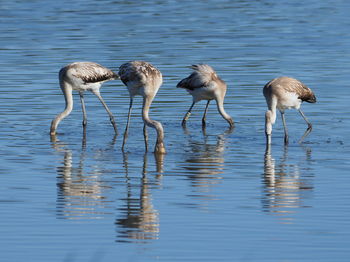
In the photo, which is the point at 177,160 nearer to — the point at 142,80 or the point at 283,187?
the point at 142,80

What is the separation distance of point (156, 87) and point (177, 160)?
194 cm

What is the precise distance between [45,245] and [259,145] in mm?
6024

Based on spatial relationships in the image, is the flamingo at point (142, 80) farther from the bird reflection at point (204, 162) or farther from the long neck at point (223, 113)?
the long neck at point (223, 113)

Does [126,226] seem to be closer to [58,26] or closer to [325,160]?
[325,160]

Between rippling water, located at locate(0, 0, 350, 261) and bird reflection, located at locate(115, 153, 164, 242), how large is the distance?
0.02 meters

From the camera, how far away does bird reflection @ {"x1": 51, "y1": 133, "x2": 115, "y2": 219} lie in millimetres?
10469

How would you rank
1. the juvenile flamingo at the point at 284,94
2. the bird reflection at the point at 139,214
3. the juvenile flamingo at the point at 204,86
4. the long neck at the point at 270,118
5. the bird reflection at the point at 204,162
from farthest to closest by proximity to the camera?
the juvenile flamingo at the point at 204,86
the juvenile flamingo at the point at 284,94
the long neck at the point at 270,118
the bird reflection at the point at 204,162
the bird reflection at the point at 139,214

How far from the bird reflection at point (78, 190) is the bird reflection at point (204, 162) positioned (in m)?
1.13

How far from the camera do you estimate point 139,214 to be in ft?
34.2

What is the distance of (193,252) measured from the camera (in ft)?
29.4

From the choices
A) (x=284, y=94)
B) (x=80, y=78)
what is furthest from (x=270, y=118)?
(x=80, y=78)

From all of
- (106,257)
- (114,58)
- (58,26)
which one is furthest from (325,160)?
(58,26)

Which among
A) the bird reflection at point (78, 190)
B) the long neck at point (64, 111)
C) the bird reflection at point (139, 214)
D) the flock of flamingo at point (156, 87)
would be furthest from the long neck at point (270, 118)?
the long neck at point (64, 111)

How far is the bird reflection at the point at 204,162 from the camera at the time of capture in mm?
11754
